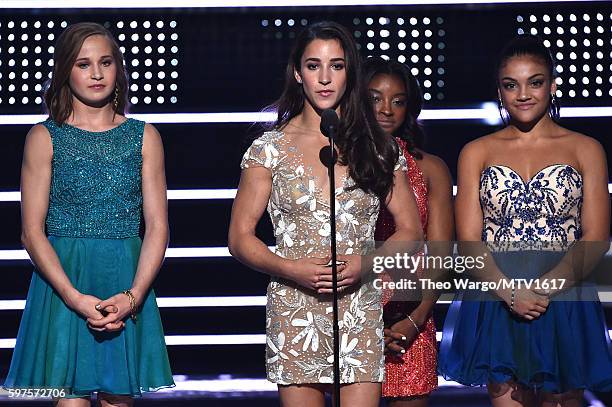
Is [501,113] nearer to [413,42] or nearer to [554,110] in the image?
[554,110]

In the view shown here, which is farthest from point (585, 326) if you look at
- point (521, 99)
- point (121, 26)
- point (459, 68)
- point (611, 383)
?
point (121, 26)

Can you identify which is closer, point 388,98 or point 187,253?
point 388,98

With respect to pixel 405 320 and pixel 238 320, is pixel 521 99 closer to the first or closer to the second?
pixel 405 320

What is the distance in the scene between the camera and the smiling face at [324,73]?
12.0ft

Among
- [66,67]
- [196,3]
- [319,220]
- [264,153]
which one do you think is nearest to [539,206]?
[319,220]

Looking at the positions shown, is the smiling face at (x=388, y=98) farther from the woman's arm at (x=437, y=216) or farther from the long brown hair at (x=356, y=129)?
the long brown hair at (x=356, y=129)

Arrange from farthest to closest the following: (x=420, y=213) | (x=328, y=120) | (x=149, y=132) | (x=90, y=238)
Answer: (x=420, y=213) → (x=149, y=132) → (x=90, y=238) → (x=328, y=120)

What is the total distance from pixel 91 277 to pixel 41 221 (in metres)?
0.23

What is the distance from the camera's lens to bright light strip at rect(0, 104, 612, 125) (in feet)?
17.3

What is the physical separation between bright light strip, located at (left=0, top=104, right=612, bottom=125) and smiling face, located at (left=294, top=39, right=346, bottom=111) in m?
1.58

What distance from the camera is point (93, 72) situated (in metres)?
3.89

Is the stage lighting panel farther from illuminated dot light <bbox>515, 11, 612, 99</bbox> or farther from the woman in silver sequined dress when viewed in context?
the woman in silver sequined dress

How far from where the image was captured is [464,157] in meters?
4.01

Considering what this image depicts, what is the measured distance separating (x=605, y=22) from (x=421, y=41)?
2.60 ft
